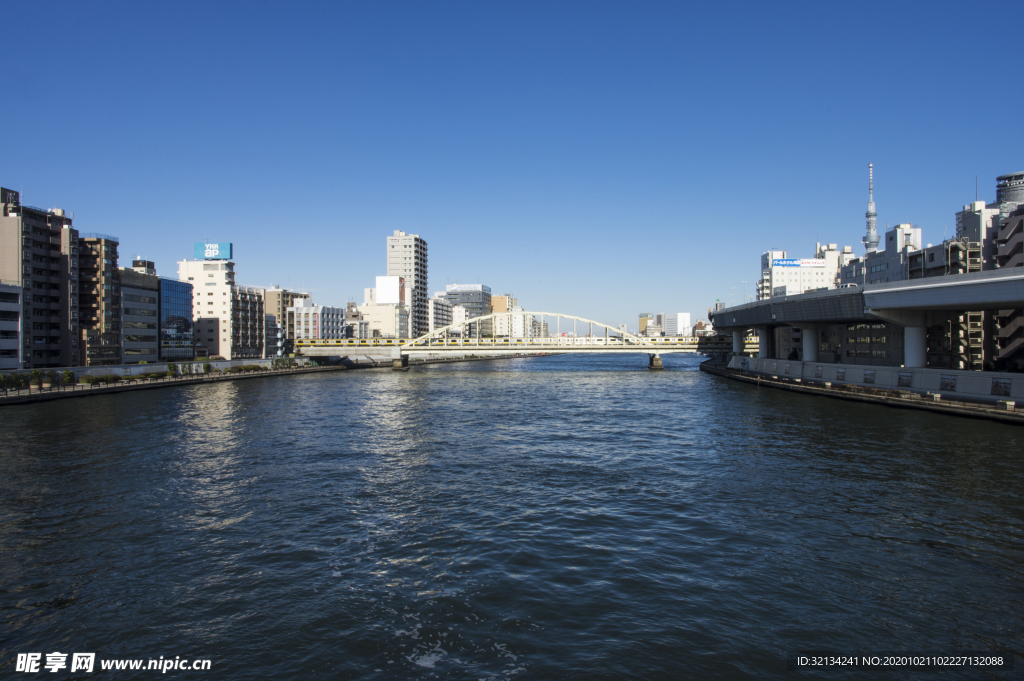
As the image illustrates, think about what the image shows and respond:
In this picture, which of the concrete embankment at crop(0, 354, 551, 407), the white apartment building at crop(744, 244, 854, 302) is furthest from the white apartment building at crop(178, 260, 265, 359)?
the white apartment building at crop(744, 244, 854, 302)

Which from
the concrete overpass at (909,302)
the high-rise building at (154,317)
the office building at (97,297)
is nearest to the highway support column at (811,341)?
the concrete overpass at (909,302)

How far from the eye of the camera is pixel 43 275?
7788 centimetres

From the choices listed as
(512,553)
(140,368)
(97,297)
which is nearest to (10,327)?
(140,368)

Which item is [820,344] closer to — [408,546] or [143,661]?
[408,546]

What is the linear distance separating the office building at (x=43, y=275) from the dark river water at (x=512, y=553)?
1986 inches

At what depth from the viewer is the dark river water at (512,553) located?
487 inches

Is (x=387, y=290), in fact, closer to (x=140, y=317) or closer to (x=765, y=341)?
(x=140, y=317)

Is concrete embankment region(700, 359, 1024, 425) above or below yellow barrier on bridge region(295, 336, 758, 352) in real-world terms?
below

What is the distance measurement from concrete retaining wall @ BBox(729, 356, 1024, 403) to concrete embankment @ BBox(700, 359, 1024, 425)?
146 centimetres

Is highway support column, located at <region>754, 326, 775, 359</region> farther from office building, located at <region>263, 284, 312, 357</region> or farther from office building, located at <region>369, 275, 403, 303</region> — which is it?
office building, located at <region>263, 284, 312, 357</region>

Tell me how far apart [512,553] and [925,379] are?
50.9m

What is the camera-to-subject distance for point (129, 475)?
91.7 feet

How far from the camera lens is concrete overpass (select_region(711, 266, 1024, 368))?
149 ft

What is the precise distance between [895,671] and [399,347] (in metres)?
118
